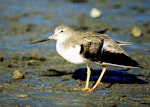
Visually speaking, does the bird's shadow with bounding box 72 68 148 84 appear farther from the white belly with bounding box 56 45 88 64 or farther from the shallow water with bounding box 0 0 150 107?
the white belly with bounding box 56 45 88 64

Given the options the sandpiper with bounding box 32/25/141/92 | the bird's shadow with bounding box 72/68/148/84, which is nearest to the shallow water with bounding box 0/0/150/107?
the bird's shadow with bounding box 72/68/148/84

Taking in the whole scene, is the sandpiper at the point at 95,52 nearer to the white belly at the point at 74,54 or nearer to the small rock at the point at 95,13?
the white belly at the point at 74,54

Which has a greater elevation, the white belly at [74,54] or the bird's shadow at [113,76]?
the white belly at [74,54]

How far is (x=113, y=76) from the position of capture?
31.2ft

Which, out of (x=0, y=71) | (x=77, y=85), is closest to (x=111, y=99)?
(x=77, y=85)

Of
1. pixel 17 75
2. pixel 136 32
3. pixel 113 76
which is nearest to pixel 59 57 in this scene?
pixel 113 76

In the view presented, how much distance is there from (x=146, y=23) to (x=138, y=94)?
5541mm

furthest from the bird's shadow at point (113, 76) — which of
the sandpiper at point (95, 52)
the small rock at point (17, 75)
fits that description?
the small rock at point (17, 75)

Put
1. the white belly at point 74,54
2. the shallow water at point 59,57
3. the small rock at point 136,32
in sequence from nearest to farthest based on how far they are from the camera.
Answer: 1. the shallow water at point 59,57
2. the white belly at point 74,54
3. the small rock at point 136,32

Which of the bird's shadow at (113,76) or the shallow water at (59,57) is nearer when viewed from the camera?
the shallow water at (59,57)

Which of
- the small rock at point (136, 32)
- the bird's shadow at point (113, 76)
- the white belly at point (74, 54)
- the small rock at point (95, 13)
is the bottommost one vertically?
the small rock at point (95, 13)

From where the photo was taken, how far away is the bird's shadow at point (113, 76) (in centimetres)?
915

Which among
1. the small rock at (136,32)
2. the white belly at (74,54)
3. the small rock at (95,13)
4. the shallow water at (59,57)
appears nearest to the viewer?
the shallow water at (59,57)

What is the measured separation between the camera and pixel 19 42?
1198cm
